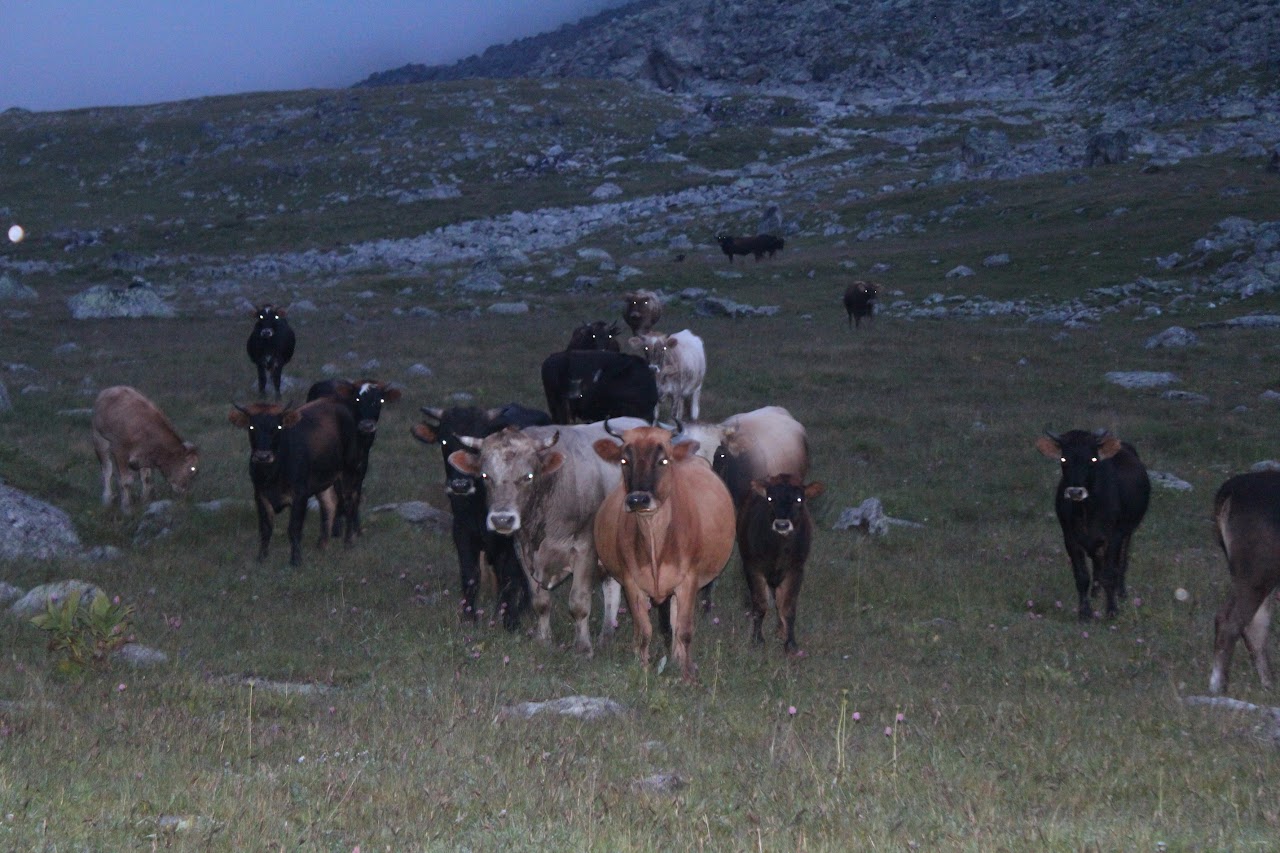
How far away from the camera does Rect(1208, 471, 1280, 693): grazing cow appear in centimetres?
945

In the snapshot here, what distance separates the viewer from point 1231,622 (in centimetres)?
947

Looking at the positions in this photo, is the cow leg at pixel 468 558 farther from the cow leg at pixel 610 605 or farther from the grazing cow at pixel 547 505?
the cow leg at pixel 610 605

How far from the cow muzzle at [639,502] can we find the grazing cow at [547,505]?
54.2 inches

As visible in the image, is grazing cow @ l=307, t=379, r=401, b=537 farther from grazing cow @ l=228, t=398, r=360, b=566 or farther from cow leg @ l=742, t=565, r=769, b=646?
cow leg @ l=742, t=565, r=769, b=646

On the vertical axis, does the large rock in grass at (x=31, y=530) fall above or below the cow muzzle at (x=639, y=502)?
below

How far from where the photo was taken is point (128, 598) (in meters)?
10.9

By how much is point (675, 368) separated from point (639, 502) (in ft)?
42.6

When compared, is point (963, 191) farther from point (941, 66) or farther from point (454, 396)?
point (941, 66)

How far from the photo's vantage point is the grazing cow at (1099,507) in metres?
12.3

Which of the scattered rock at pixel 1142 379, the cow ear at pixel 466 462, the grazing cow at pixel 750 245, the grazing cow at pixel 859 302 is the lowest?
the grazing cow at pixel 750 245

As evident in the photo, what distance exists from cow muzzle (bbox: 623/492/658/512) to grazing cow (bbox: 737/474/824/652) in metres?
1.68

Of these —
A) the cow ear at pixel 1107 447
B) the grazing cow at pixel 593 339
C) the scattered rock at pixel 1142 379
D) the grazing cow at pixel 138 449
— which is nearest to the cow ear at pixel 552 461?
the cow ear at pixel 1107 447

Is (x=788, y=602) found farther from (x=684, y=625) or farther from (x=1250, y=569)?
(x=1250, y=569)

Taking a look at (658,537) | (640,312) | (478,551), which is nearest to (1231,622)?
(658,537)
